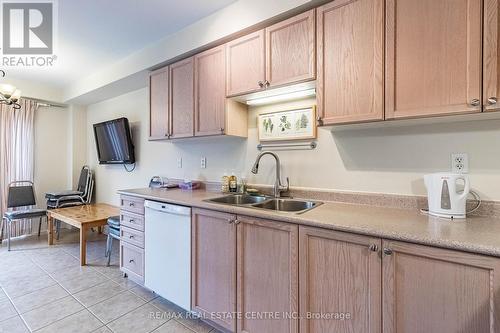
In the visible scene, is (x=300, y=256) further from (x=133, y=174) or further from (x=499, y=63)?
(x=133, y=174)

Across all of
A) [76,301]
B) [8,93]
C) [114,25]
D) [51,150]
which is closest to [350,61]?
[114,25]

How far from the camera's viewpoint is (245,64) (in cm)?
195

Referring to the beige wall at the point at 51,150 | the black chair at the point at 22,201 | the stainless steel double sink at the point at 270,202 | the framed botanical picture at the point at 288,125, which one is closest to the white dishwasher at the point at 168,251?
the stainless steel double sink at the point at 270,202

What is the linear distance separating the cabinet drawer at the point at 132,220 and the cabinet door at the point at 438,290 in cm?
199

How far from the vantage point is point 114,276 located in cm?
265

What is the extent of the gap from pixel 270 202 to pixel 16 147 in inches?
166

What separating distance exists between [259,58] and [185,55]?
36.2 inches

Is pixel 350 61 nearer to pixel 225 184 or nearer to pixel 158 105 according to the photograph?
pixel 225 184

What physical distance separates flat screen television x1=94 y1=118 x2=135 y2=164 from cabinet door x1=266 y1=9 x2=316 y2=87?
2.43m

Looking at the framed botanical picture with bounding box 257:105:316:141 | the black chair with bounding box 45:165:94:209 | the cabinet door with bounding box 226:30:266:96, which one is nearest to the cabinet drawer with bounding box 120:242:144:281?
the framed botanical picture with bounding box 257:105:316:141

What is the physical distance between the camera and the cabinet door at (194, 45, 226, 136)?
6.96ft

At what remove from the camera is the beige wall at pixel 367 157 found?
4.61 feet

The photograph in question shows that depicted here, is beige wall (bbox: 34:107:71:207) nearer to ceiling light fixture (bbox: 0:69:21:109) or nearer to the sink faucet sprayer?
ceiling light fixture (bbox: 0:69:21:109)

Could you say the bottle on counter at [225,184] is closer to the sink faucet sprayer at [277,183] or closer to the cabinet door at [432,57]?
the sink faucet sprayer at [277,183]
